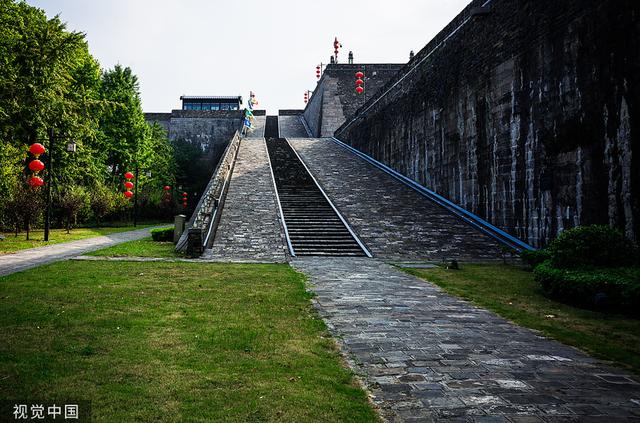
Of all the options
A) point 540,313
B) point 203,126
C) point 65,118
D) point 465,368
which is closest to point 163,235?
point 65,118

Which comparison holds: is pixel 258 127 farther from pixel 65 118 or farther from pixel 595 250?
pixel 595 250

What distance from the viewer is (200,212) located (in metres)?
13.9

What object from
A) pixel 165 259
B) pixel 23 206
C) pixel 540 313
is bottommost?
pixel 540 313

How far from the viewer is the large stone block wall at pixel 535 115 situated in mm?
8914

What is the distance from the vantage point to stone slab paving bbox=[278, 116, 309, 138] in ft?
154

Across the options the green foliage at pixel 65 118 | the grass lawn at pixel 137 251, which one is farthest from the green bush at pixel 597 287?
the green foliage at pixel 65 118

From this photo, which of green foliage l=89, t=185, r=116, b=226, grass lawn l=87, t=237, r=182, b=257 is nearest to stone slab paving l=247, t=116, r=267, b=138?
green foliage l=89, t=185, r=116, b=226

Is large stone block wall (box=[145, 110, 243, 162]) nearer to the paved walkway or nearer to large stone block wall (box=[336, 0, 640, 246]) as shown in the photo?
large stone block wall (box=[336, 0, 640, 246])

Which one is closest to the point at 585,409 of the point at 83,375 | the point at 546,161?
the point at 83,375

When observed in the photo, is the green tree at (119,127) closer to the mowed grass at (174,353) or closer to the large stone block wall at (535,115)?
the large stone block wall at (535,115)

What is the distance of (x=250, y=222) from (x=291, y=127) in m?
37.2

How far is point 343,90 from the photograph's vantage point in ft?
131

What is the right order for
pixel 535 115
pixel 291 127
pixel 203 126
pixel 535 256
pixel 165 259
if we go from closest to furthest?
pixel 535 256 < pixel 165 259 < pixel 535 115 < pixel 203 126 < pixel 291 127

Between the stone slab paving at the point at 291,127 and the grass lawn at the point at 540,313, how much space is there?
1514 inches
